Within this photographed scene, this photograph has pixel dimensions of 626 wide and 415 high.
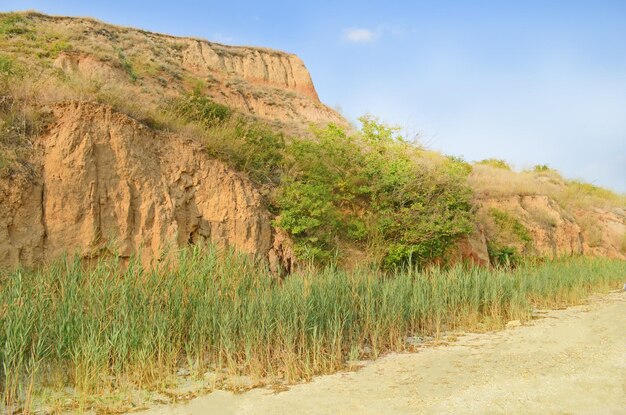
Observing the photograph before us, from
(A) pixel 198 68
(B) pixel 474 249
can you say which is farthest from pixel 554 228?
(A) pixel 198 68

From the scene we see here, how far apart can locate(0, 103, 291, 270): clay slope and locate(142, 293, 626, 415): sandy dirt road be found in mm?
4214

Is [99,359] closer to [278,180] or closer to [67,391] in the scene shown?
[67,391]

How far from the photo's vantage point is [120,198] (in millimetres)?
10359

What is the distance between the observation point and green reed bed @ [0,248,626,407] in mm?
5770

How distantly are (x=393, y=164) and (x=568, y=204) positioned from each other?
1748cm

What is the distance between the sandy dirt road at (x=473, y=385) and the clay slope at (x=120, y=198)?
166 inches

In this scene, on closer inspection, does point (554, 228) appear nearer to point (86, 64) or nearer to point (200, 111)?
point (200, 111)

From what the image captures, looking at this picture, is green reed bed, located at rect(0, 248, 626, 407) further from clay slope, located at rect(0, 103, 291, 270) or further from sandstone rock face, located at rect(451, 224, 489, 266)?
sandstone rock face, located at rect(451, 224, 489, 266)

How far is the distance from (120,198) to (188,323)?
436 cm

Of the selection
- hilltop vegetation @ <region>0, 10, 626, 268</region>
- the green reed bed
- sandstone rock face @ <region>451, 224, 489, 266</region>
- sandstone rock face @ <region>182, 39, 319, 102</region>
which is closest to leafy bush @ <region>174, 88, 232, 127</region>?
hilltop vegetation @ <region>0, 10, 626, 268</region>

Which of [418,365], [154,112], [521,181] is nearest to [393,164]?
[154,112]

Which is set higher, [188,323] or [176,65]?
[176,65]

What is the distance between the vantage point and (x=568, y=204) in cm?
2747

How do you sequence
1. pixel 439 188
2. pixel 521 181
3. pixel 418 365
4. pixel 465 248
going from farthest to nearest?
pixel 521 181 → pixel 465 248 → pixel 439 188 → pixel 418 365
